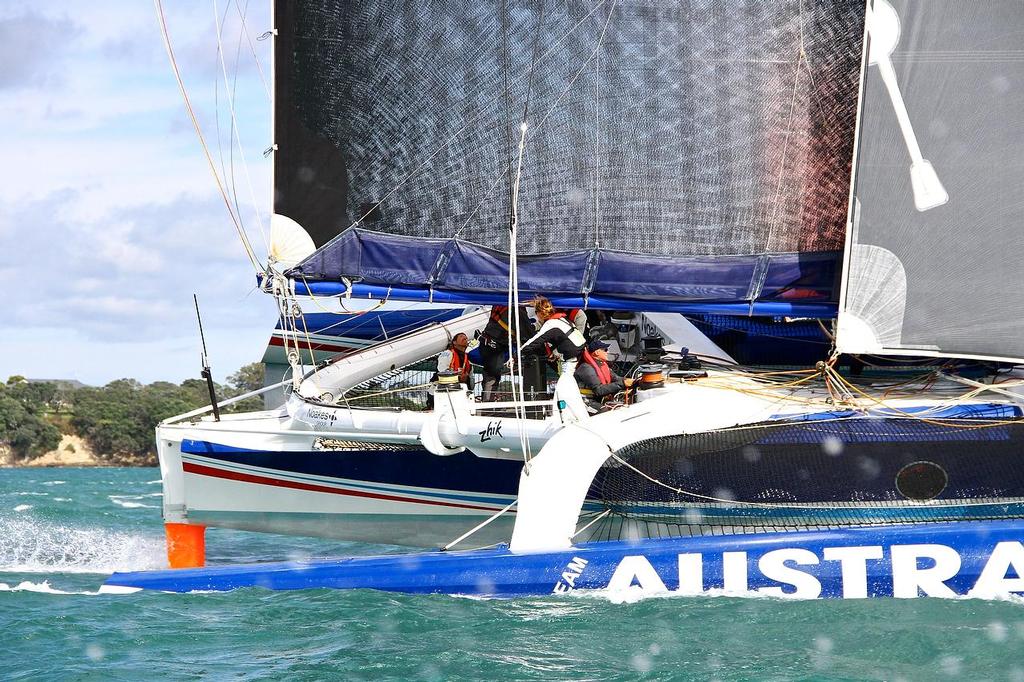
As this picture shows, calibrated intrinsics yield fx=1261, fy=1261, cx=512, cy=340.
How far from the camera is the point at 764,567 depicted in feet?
23.9

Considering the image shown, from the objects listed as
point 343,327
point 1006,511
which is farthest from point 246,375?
point 1006,511

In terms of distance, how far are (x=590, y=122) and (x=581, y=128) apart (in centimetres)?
8

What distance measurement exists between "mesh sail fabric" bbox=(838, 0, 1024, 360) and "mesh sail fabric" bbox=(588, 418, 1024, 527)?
0.61 metres

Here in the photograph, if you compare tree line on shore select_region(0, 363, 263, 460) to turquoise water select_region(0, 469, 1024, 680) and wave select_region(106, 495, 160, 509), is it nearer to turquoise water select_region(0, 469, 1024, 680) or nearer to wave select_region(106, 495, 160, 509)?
wave select_region(106, 495, 160, 509)

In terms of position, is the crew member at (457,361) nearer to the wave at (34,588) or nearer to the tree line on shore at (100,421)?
the wave at (34,588)

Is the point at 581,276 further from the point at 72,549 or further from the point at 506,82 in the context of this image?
the point at 72,549

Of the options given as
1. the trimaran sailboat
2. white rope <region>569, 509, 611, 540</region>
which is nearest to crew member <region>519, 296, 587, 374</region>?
the trimaran sailboat

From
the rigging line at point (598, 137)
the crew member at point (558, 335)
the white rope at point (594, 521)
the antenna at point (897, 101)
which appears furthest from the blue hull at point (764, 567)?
the rigging line at point (598, 137)

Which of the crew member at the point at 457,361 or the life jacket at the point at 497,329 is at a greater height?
the life jacket at the point at 497,329

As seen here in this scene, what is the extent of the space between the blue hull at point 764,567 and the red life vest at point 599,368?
2.17 m

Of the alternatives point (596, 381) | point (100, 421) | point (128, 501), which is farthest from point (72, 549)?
point (100, 421)

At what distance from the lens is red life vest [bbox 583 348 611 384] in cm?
943

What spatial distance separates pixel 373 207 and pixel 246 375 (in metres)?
39.1

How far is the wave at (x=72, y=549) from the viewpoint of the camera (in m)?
10.0
